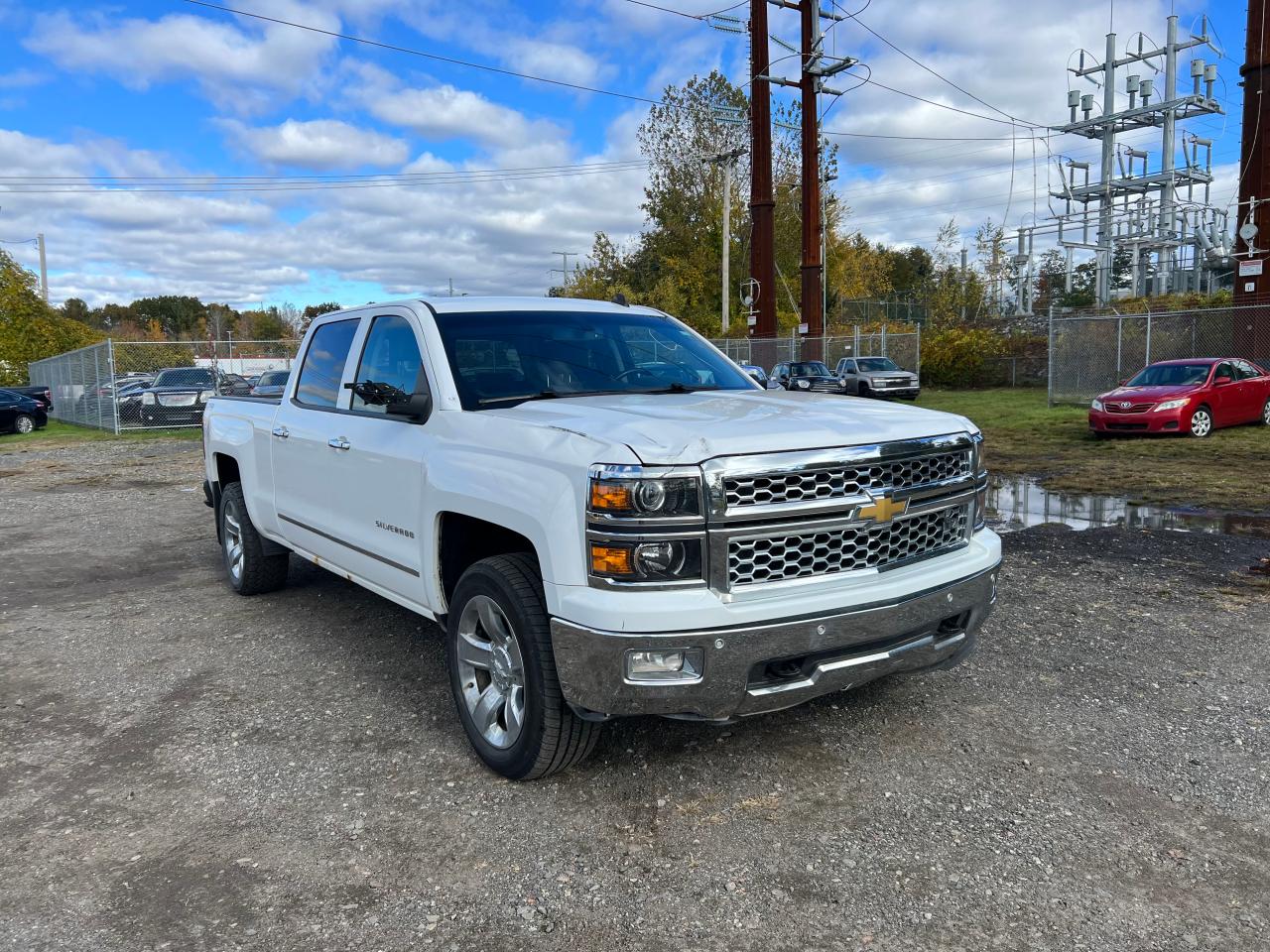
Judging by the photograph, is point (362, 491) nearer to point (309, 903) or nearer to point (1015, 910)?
point (309, 903)

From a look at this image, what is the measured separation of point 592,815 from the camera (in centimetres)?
344

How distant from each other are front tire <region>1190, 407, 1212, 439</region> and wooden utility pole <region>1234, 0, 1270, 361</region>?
20.1 feet

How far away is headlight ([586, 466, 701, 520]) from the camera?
121 inches

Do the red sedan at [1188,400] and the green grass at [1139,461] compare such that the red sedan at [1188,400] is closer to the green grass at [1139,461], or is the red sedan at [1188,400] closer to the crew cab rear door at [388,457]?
the green grass at [1139,461]

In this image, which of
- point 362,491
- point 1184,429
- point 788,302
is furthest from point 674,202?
point 362,491

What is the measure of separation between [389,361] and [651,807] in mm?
2518

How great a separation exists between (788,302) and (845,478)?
47.8m

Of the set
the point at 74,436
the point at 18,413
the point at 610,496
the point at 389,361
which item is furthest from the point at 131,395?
the point at 610,496

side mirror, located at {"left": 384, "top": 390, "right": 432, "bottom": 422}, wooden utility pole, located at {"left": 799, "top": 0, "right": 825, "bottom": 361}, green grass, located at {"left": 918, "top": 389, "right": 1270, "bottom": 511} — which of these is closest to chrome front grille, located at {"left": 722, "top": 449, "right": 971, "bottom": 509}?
side mirror, located at {"left": 384, "top": 390, "right": 432, "bottom": 422}

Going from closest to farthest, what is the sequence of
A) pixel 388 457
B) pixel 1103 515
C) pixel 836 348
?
pixel 388 457, pixel 1103 515, pixel 836 348

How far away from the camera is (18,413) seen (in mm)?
25625

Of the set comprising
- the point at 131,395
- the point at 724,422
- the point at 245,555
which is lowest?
the point at 245,555

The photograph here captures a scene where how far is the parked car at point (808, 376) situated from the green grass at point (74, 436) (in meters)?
16.1

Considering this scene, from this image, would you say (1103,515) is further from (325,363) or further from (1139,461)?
(325,363)
